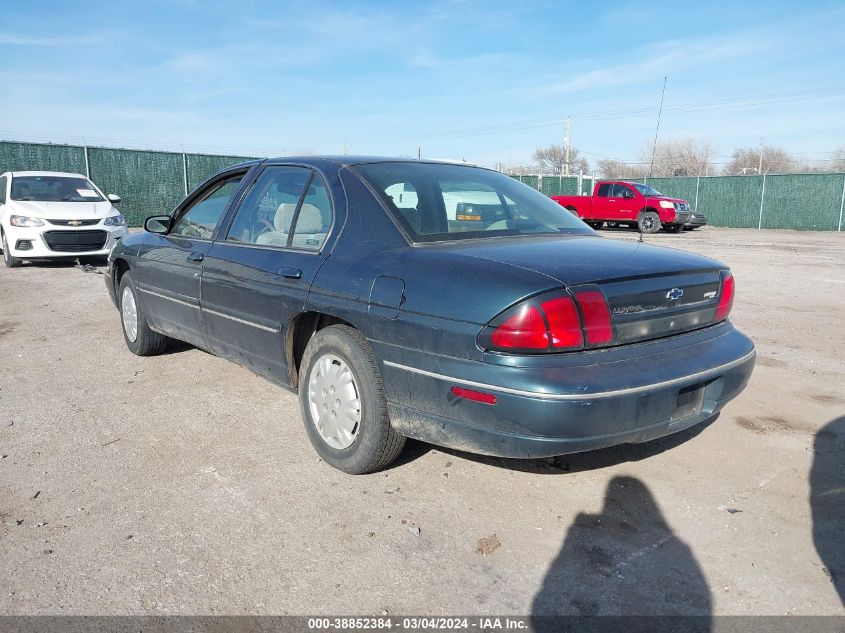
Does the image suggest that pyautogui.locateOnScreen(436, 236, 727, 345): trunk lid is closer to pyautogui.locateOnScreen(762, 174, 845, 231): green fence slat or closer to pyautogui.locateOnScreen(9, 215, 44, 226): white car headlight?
pyautogui.locateOnScreen(9, 215, 44, 226): white car headlight

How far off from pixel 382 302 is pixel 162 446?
65.5 inches

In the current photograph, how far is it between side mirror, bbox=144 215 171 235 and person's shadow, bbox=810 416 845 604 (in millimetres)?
4431

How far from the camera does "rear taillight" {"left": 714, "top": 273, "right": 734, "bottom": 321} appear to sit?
3338 millimetres

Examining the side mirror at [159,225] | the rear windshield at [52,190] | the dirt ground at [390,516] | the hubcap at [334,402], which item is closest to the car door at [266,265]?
the hubcap at [334,402]

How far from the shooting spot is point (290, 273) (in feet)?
11.6

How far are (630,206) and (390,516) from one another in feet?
70.6

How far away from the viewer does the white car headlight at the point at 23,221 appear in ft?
35.6

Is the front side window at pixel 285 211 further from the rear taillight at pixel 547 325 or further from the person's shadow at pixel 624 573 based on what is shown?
the person's shadow at pixel 624 573

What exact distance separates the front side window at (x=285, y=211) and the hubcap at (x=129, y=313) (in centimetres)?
177

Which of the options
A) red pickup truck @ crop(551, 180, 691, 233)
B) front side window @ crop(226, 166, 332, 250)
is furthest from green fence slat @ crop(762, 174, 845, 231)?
front side window @ crop(226, 166, 332, 250)

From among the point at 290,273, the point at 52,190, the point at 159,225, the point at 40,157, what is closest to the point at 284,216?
the point at 290,273

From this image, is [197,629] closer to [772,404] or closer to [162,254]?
[162,254]

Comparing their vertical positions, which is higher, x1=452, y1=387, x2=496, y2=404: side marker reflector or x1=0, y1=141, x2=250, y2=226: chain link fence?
x1=0, y1=141, x2=250, y2=226: chain link fence

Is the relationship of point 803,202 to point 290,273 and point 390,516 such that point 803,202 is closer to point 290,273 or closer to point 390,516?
point 290,273
